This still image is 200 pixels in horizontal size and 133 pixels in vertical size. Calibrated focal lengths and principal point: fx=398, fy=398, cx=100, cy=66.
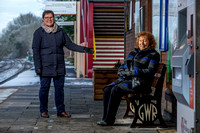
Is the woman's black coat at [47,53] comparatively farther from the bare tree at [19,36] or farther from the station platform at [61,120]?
the bare tree at [19,36]

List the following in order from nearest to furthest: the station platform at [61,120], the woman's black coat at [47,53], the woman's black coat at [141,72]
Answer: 1. the station platform at [61,120]
2. the woman's black coat at [141,72]
3. the woman's black coat at [47,53]

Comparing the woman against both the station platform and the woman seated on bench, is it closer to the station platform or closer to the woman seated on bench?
the station platform

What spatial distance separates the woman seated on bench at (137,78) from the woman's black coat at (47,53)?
42.0 inches

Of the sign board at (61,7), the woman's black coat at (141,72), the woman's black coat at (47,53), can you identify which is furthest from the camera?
the sign board at (61,7)

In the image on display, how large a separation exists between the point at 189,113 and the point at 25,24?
4201 inches

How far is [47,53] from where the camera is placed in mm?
6465

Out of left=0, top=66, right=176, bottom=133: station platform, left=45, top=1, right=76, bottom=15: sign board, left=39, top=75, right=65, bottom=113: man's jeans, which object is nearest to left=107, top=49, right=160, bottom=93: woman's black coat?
left=0, top=66, right=176, bottom=133: station platform

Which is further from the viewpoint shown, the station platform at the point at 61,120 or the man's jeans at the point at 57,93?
the man's jeans at the point at 57,93

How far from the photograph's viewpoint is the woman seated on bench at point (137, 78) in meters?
5.60

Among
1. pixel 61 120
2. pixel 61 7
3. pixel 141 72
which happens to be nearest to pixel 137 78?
pixel 141 72

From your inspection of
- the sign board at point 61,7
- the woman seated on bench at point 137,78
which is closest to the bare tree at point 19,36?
the sign board at point 61,7

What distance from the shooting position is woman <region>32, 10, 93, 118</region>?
6.43 m

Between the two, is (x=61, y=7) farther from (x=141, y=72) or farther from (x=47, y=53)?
(x=141, y=72)

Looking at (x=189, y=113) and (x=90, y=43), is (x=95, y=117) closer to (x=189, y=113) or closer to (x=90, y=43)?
(x=189, y=113)
